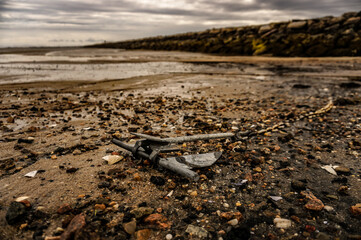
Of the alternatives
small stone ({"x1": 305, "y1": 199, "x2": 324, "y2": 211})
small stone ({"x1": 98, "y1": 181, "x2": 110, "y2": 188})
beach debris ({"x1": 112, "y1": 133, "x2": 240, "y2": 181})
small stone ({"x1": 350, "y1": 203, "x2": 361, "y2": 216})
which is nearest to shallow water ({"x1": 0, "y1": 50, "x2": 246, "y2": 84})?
beach debris ({"x1": 112, "y1": 133, "x2": 240, "y2": 181})

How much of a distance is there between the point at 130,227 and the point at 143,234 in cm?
15

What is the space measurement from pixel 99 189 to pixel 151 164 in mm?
753

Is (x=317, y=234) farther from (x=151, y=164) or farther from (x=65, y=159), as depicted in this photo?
(x=65, y=159)

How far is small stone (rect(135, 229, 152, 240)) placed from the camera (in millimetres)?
1870

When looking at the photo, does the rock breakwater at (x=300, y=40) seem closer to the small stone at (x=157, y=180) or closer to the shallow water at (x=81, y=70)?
the shallow water at (x=81, y=70)

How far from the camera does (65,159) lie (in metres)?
3.15

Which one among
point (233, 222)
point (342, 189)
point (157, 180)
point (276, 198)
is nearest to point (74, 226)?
point (157, 180)

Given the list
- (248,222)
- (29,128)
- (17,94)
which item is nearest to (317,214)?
(248,222)

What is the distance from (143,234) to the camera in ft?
6.22

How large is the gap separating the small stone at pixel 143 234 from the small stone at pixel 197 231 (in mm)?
357

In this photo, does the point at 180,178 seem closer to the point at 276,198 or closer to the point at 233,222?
the point at 233,222

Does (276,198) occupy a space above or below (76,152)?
below

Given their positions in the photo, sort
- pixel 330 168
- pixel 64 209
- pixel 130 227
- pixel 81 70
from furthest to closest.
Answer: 1. pixel 81 70
2. pixel 330 168
3. pixel 64 209
4. pixel 130 227

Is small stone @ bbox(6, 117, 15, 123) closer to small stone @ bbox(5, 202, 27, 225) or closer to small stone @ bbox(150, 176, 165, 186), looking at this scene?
small stone @ bbox(5, 202, 27, 225)
